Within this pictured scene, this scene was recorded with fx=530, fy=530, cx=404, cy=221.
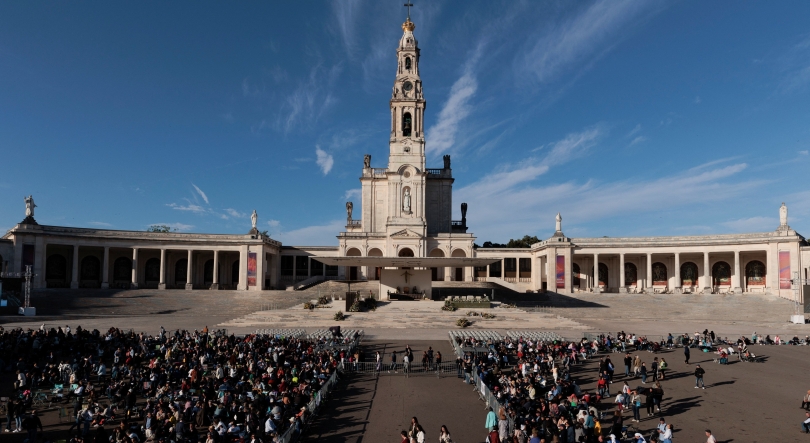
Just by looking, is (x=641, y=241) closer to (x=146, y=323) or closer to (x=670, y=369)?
(x=670, y=369)

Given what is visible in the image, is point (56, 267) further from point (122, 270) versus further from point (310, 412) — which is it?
point (310, 412)

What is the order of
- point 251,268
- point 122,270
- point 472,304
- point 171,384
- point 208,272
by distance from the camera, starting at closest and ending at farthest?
point 171,384, point 472,304, point 251,268, point 122,270, point 208,272

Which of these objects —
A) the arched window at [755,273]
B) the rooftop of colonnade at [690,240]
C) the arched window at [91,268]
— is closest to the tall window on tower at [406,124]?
the rooftop of colonnade at [690,240]

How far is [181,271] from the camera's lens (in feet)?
239

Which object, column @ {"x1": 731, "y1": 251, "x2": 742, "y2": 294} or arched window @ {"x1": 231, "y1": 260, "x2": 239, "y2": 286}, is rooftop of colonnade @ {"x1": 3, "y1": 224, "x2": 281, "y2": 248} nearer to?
arched window @ {"x1": 231, "y1": 260, "x2": 239, "y2": 286}

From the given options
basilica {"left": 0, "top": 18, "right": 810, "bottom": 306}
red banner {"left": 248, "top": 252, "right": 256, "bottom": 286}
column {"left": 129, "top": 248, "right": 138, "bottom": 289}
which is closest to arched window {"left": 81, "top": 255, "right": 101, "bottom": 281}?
basilica {"left": 0, "top": 18, "right": 810, "bottom": 306}

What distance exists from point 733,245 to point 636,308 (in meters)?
19.4

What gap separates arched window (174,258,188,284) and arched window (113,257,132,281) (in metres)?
5.80

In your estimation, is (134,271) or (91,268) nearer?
(134,271)

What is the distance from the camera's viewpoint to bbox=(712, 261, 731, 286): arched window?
66312mm

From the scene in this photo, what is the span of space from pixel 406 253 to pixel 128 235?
34.6m

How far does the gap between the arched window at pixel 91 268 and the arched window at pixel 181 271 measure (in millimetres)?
9184

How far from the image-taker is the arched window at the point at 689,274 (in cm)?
6838

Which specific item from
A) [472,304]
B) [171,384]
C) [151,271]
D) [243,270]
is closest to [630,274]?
[472,304]
